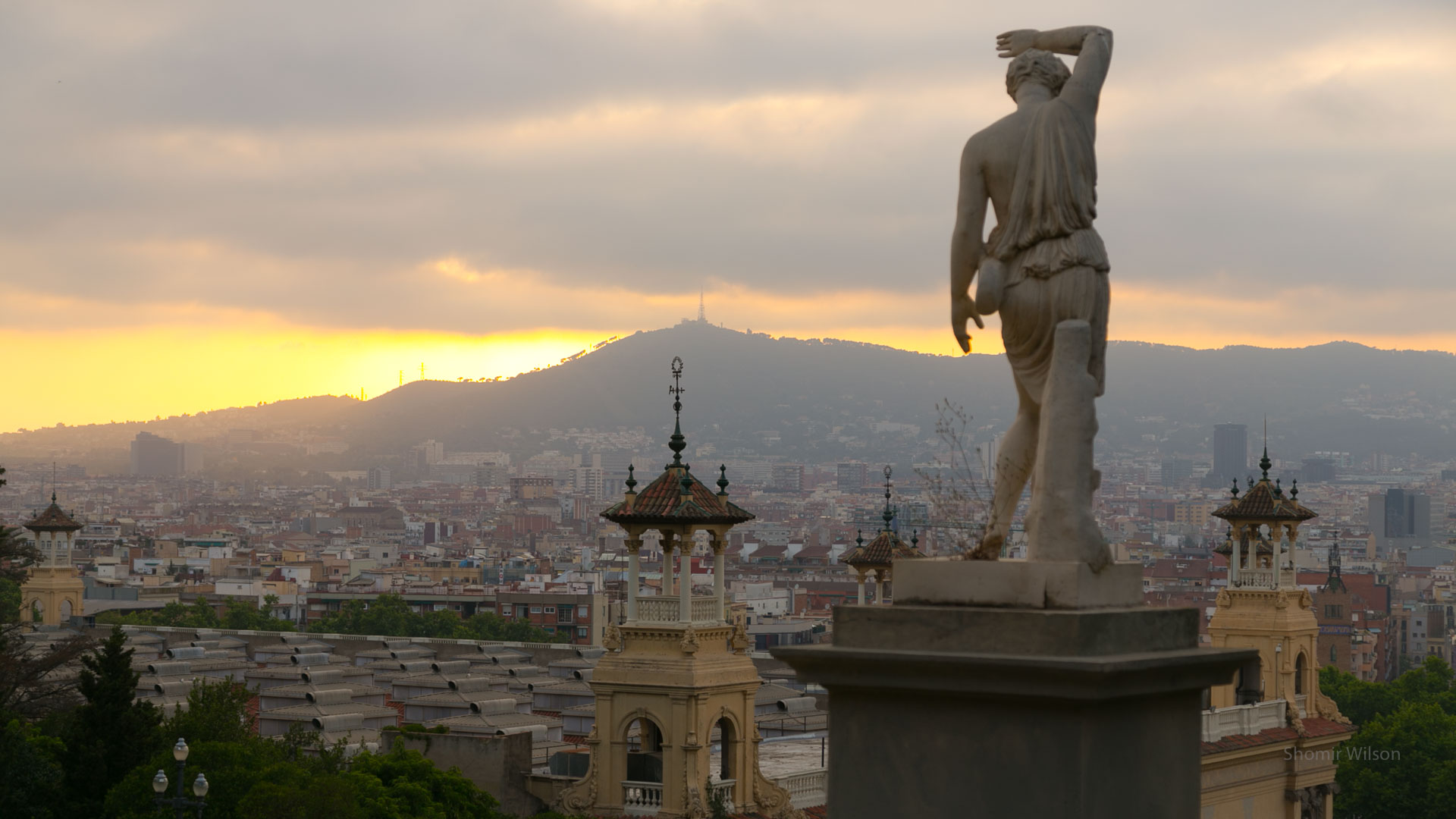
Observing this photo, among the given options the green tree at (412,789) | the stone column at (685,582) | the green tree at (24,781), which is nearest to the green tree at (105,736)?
the green tree at (24,781)

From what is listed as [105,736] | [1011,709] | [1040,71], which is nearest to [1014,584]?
[1011,709]

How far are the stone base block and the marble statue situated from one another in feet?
0.48

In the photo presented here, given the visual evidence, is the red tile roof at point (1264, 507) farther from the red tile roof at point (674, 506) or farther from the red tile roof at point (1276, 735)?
the red tile roof at point (674, 506)

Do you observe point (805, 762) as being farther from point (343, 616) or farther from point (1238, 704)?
point (343, 616)

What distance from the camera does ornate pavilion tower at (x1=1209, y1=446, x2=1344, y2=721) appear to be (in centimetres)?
3228

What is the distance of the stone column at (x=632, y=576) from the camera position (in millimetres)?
23281

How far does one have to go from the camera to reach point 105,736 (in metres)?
25.7

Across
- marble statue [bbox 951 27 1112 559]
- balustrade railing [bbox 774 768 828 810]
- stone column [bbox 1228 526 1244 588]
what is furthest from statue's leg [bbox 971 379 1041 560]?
stone column [bbox 1228 526 1244 588]

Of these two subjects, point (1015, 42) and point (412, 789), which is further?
point (412, 789)

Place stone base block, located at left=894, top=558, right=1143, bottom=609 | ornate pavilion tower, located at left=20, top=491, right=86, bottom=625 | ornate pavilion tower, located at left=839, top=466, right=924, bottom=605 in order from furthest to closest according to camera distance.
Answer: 1. ornate pavilion tower, located at left=20, top=491, right=86, bottom=625
2. ornate pavilion tower, located at left=839, top=466, right=924, bottom=605
3. stone base block, located at left=894, top=558, right=1143, bottom=609

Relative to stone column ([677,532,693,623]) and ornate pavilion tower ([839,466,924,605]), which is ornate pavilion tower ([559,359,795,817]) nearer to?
stone column ([677,532,693,623])

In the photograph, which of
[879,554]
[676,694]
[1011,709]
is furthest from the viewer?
[879,554]

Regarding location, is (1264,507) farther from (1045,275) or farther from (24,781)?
(1045,275)

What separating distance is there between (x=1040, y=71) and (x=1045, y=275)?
68 centimetres
